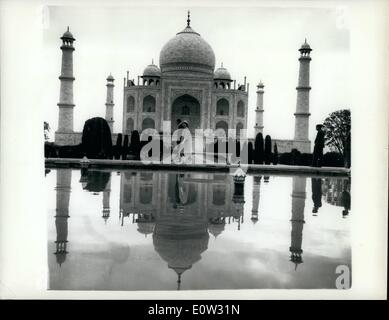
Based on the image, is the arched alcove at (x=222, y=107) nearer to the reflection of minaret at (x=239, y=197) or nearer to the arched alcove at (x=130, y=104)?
the arched alcove at (x=130, y=104)

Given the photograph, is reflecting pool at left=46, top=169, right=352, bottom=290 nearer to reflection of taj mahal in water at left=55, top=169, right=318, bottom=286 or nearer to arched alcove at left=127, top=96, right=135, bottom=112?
reflection of taj mahal in water at left=55, top=169, right=318, bottom=286

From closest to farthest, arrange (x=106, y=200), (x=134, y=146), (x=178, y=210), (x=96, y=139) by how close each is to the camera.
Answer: (x=178, y=210), (x=106, y=200), (x=96, y=139), (x=134, y=146)

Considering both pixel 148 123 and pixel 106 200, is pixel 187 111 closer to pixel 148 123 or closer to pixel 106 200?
pixel 148 123

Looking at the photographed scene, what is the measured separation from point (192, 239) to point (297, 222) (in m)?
1.59

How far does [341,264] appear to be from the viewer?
11.5 ft

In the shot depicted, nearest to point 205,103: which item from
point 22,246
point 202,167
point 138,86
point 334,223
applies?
point 138,86

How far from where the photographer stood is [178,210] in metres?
5.14

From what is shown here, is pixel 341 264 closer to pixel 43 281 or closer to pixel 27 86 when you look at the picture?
pixel 43 281

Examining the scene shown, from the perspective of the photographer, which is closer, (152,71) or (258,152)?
(258,152)

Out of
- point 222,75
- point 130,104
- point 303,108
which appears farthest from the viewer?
point 222,75

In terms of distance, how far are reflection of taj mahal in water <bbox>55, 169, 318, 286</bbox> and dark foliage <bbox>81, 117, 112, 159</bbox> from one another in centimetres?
261

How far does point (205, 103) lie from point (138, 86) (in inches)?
150

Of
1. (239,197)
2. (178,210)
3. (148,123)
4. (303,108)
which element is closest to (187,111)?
(148,123)

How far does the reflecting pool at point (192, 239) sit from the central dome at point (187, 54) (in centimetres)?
1433
